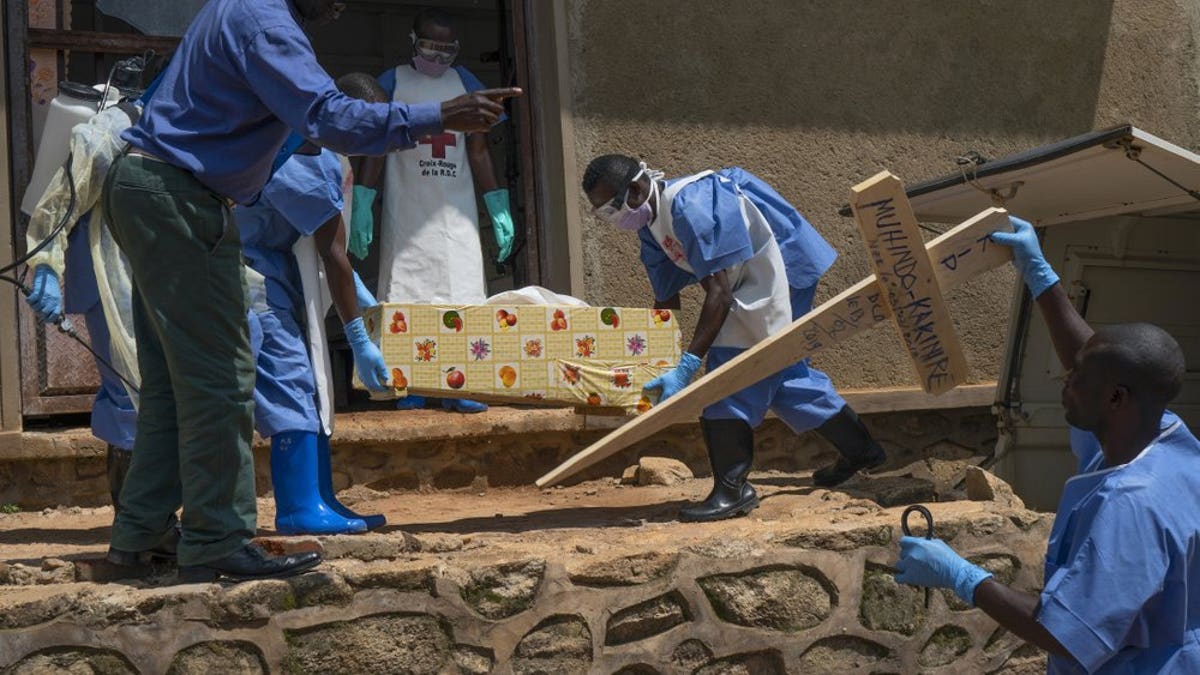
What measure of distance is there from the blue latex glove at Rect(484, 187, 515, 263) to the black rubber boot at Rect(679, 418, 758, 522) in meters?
1.96

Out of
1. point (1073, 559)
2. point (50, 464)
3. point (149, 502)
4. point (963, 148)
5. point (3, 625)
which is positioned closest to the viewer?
point (1073, 559)

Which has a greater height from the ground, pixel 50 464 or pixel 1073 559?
pixel 1073 559

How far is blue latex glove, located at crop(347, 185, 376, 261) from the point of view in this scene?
652 centimetres

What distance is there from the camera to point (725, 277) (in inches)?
204

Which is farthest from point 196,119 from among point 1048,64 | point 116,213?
point 1048,64

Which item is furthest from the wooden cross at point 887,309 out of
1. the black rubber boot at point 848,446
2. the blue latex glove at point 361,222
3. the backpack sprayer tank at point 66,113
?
the blue latex glove at point 361,222

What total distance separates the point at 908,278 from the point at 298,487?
2098mm

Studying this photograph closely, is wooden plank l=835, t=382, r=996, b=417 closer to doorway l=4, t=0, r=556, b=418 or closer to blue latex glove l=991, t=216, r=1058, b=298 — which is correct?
doorway l=4, t=0, r=556, b=418

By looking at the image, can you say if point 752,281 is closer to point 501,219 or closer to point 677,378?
point 677,378

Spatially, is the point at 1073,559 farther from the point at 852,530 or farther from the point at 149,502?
the point at 149,502

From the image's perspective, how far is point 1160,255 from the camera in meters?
6.72

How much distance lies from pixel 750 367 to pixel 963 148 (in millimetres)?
3743

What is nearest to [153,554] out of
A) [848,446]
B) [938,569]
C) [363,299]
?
[363,299]

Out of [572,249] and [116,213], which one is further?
[572,249]
